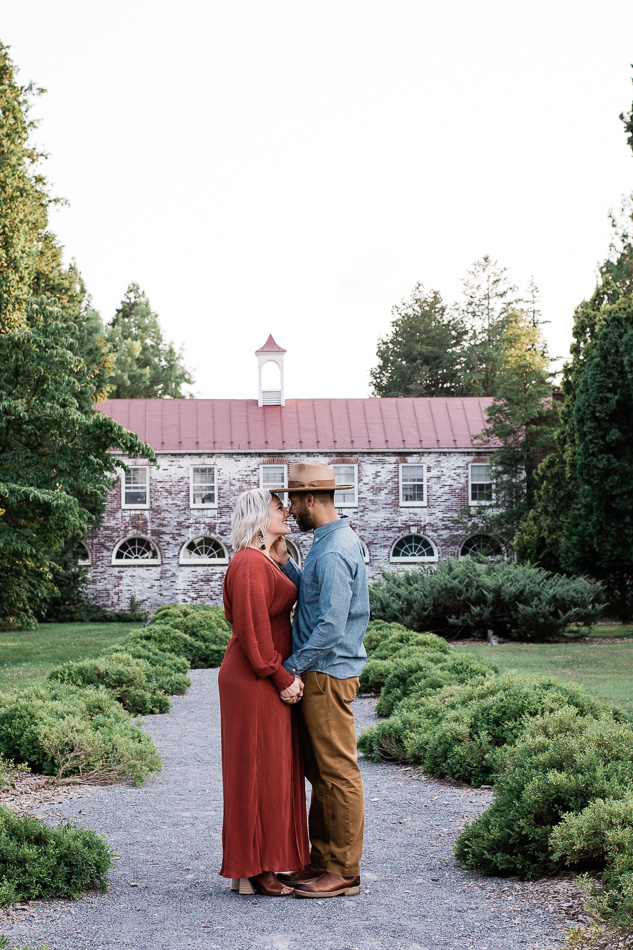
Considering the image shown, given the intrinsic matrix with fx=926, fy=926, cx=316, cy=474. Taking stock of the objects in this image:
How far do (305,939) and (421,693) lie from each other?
506 centimetres

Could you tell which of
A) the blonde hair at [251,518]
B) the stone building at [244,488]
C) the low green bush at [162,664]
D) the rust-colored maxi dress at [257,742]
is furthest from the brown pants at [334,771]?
the stone building at [244,488]

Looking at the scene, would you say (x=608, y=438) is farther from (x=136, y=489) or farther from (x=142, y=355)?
(x=142, y=355)

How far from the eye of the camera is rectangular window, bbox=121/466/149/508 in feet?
103

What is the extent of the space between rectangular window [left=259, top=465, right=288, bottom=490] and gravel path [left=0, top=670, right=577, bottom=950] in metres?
25.2

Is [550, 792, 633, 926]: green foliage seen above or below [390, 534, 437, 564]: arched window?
below

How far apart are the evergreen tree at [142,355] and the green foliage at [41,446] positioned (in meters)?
27.2

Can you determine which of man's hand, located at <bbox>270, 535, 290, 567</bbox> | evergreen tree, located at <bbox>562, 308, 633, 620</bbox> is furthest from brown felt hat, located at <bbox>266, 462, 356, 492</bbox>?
evergreen tree, located at <bbox>562, 308, 633, 620</bbox>

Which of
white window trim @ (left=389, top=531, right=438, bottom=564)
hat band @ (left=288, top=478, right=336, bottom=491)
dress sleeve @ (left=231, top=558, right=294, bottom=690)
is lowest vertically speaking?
white window trim @ (left=389, top=531, right=438, bottom=564)

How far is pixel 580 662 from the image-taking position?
1463cm

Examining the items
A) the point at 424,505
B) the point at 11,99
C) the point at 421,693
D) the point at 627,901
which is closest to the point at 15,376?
the point at 11,99

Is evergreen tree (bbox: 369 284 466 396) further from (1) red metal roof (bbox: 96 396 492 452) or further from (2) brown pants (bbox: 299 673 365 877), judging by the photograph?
(2) brown pants (bbox: 299 673 365 877)

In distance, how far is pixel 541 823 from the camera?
15.4 feet

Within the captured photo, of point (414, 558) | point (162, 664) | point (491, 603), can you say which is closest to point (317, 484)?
point (162, 664)

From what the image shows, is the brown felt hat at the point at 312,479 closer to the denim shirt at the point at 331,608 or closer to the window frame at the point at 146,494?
the denim shirt at the point at 331,608
